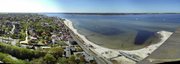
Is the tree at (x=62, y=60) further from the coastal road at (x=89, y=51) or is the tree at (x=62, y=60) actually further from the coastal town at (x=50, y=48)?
the coastal road at (x=89, y=51)

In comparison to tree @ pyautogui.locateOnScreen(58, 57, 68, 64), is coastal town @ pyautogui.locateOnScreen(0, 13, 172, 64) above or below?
above

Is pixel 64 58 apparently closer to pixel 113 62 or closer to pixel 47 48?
pixel 47 48

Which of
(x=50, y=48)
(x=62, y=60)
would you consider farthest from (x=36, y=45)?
(x=62, y=60)

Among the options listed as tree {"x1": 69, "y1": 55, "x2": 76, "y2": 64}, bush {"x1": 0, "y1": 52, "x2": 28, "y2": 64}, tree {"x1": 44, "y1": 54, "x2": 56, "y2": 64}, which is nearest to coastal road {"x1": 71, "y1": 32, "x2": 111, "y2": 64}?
tree {"x1": 69, "y1": 55, "x2": 76, "y2": 64}

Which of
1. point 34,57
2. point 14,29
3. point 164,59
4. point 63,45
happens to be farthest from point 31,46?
point 164,59

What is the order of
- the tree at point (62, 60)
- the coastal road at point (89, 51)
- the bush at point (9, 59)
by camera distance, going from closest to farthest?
the coastal road at point (89, 51) → the tree at point (62, 60) → the bush at point (9, 59)

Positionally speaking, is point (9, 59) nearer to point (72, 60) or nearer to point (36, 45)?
point (36, 45)

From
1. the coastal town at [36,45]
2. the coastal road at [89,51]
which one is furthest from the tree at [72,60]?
the coastal road at [89,51]

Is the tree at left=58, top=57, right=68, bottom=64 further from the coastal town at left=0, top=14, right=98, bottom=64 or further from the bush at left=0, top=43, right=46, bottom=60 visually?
the bush at left=0, top=43, right=46, bottom=60
